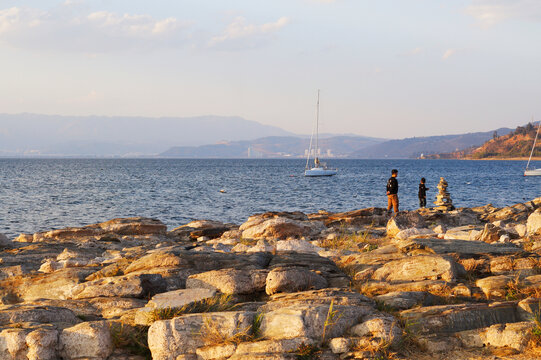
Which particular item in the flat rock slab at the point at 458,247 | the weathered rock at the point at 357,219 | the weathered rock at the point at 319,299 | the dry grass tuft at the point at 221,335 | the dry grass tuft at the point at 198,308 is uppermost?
the flat rock slab at the point at 458,247

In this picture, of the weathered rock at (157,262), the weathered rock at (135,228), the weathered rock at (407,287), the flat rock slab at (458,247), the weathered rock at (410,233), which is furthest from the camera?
the weathered rock at (135,228)

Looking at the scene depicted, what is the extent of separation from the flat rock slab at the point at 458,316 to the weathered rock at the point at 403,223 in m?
10.7

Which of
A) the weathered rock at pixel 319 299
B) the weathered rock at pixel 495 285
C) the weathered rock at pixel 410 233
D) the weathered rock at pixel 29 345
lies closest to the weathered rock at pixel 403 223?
the weathered rock at pixel 410 233

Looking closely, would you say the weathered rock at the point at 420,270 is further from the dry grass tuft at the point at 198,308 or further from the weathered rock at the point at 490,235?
the weathered rock at the point at 490,235

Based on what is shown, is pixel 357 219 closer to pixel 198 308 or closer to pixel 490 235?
pixel 490 235

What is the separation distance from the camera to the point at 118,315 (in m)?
8.68

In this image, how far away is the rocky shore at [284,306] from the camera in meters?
7.31

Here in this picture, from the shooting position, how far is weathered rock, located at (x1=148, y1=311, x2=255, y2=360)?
7398mm

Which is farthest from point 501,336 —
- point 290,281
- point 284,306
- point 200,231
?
point 200,231

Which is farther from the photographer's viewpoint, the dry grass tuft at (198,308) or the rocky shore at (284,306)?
the dry grass tuft at (198,308)

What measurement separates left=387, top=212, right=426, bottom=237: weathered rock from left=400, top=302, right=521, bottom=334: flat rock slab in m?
10.7

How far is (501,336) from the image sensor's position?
7.43m

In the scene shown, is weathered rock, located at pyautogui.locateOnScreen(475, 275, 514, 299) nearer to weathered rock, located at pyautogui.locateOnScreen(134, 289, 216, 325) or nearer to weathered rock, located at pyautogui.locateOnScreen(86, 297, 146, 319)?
weathered rock, located at pyautogui.locateOnScreen(134, 289, 216, 325)

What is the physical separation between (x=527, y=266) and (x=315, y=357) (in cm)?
573
